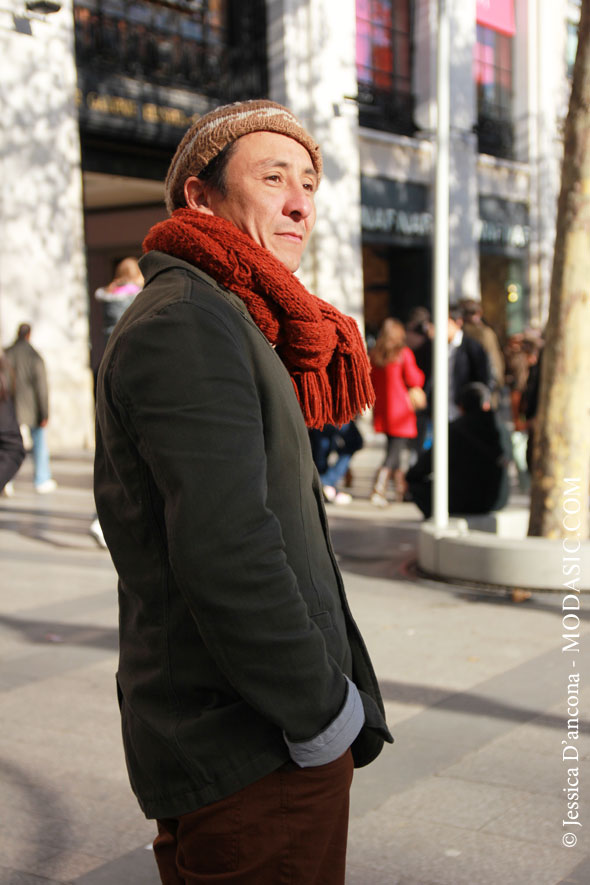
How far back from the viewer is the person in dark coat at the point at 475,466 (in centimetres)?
786

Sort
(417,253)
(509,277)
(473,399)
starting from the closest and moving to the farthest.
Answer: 1. (473,399)
2. (417,253)
3. (509,277)

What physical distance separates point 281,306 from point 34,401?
10.4 metres

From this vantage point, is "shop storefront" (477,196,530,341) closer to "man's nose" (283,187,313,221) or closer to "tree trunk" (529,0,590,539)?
"tree trunk" (529,0,590,539)

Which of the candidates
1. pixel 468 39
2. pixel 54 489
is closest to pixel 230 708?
pixel 54 489

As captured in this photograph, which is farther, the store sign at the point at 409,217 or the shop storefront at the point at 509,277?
the shop storefront at the point at 509,277

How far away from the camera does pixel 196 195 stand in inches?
71.6

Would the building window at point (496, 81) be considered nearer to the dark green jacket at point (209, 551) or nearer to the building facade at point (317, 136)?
the building facade at point (317, 136)

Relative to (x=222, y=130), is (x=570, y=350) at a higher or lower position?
lower

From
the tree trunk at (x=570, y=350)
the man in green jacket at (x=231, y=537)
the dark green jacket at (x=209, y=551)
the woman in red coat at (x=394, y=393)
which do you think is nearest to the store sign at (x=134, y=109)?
the woman in red coat at (x=394, y=393)

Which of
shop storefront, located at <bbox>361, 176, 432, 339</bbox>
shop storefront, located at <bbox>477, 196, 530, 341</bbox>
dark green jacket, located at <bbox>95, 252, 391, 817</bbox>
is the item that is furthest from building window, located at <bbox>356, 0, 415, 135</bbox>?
dark green jacket, located at <bbox>95, 252, 391, 817</bbox>

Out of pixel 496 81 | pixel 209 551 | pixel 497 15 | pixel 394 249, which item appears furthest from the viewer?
pixel 496 81

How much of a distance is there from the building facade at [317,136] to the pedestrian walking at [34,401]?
11.0 feet

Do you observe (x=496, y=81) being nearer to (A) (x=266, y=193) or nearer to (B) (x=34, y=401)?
(B) (x=34, y=401)

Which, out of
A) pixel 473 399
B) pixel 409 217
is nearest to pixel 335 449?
pixel 473 399
